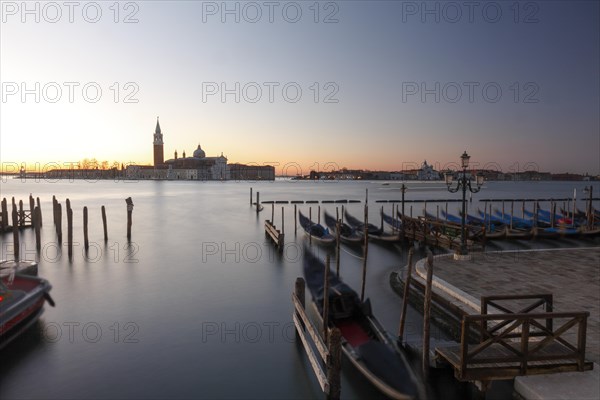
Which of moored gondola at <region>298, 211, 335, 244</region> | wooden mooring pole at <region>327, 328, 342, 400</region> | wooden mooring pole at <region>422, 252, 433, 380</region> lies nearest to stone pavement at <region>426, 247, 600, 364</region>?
wooden mooring pole at <region>422, 252, 433, 380</region>

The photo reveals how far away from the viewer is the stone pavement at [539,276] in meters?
8.33

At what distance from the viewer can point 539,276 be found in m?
10.6

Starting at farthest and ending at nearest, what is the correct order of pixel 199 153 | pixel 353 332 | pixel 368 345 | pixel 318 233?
pixel 199 153
pixel 318 233
pixel 353 332
pixel 368 345

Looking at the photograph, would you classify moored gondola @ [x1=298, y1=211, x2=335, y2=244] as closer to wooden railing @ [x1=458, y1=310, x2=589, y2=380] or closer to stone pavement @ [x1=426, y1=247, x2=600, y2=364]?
stone pavement @ [x1=426, y1=247, x2=600, y2=364]

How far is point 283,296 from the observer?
13203 mm

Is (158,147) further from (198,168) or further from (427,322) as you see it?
(427,322)

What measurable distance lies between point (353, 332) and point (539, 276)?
19.7ft

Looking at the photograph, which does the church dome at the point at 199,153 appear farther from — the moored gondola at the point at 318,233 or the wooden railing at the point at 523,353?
the wooden railing at the point at 523,353

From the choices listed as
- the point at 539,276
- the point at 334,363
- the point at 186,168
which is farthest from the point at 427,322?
the point at 186,168

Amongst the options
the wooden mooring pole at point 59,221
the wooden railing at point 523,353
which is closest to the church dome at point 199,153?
the wooden mooring pole at point 59,221

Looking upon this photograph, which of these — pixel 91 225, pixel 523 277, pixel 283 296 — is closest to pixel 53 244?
pixel 91 225

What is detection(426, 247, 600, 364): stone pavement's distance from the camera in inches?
328

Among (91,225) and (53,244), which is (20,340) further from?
(91,225)

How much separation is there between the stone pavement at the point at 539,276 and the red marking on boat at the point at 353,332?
8.89ft
